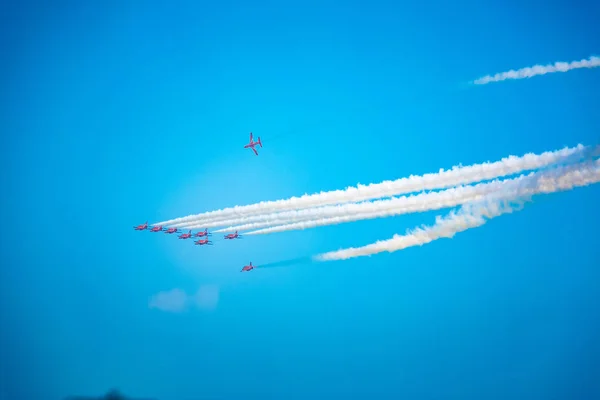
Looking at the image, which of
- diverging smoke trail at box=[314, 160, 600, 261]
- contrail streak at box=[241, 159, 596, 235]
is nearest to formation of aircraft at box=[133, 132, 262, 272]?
contrail streak at box=[241, 159, 596, 235]

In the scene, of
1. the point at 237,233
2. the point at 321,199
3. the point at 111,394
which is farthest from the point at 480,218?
the point at 111,394

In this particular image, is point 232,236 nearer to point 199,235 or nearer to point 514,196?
point 199,235

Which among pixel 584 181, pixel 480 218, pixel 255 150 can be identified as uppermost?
pixel 255 150

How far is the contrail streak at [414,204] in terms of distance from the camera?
14.5m

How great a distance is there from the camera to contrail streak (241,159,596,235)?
1448 centimetres

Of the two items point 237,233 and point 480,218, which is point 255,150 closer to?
point 237,233

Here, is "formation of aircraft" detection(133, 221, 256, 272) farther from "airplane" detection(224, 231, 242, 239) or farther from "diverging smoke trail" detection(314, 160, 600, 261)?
"diverging smoke trail" detection(314, 160, 600, 261)

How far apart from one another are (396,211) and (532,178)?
5.21m

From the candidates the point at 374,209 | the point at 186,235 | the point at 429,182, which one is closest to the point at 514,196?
the point at 429,182

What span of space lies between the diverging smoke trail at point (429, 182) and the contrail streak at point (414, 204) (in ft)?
0.95

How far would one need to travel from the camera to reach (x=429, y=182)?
15.5 metres

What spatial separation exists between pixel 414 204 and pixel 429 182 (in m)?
1.10

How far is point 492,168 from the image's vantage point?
1491cm

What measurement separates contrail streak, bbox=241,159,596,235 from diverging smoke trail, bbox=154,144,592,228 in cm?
29
